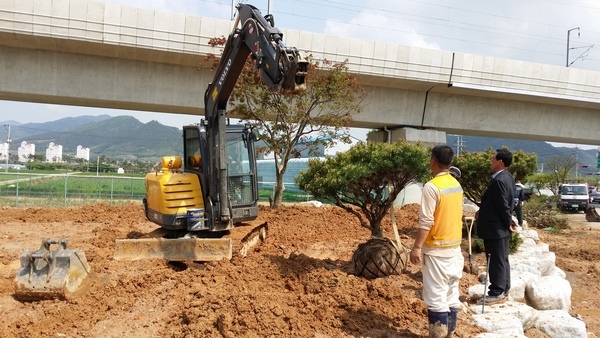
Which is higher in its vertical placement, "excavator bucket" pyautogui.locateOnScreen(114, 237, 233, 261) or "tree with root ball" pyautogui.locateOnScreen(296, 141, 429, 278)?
"tree with root ball" pyautogui.locateOnScreen(296, 141, 429, 278)

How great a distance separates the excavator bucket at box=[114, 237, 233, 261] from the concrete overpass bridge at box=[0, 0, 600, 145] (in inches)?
364

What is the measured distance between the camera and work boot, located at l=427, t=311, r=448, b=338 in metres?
4.42

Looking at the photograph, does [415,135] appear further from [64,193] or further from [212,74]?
[64,193]

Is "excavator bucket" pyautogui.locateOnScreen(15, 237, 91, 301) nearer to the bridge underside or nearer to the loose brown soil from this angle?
the loose brown soil

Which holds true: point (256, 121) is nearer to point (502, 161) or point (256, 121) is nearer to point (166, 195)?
point (166, 195)

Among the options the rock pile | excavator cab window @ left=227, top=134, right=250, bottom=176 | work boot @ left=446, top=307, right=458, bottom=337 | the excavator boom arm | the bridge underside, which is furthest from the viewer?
the bridge underside

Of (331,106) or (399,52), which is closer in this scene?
(331,106)

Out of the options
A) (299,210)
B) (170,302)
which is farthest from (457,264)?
(299,210)

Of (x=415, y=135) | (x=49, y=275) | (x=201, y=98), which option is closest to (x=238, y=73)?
(x=49, y=275)

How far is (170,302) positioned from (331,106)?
10.4 meters

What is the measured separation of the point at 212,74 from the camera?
17.2 m

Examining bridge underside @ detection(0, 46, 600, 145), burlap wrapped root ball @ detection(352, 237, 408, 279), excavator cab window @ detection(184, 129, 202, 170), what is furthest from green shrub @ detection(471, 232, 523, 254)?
bridge underside @ detection(0, 46, 600, 145)

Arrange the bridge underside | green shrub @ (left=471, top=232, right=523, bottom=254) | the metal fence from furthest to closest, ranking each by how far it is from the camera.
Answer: the metal fence
the bridge underside
green shrub @ (left=471, top=232, right=523, bottom=254)

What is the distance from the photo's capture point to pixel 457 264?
462 centimetres
